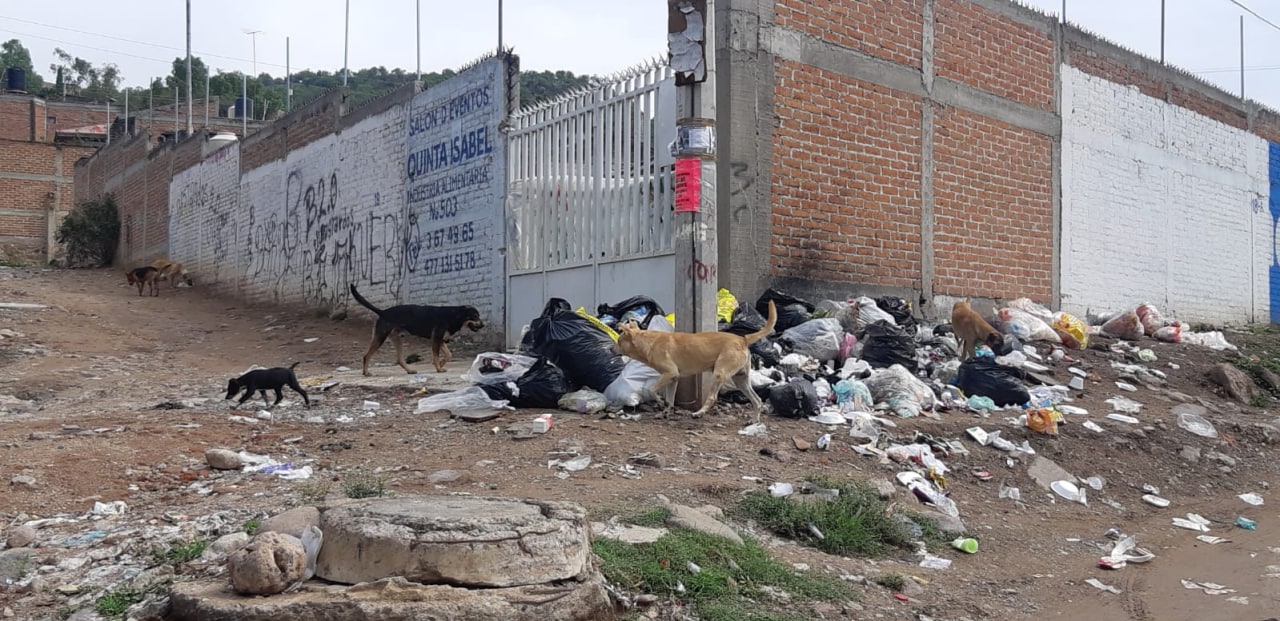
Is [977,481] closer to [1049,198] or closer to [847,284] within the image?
[847,284]

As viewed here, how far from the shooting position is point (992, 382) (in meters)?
8.20

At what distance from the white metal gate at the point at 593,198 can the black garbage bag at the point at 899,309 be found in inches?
99.1

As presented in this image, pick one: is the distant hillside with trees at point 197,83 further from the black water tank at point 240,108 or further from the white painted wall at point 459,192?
the white painted wall at point 459,192

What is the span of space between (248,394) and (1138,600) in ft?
20.8

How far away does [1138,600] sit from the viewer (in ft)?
15.9

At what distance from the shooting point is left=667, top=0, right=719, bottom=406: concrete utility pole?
Result: 23.4 feet

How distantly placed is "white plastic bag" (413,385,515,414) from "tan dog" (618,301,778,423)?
1.04 meters

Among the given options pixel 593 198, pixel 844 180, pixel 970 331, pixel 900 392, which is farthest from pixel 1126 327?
pixel 593 198

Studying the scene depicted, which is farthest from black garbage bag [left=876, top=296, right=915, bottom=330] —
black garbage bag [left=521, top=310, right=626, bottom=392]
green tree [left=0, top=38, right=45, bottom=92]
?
green tree [left=0, top=38, right=45, bottom=92]

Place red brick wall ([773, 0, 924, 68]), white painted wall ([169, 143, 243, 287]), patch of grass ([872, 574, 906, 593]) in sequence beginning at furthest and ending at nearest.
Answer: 1. white painted wall ([169, 143, 243, 287])
2. red brick wall ([773, 0, 924, 68])
3. patch of grass ([872, 574, 906, 593])

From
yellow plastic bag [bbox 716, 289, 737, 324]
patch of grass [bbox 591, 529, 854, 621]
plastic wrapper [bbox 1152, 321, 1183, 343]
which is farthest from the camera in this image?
plastic wrapper [bbox 1152, 321, 1183, 343]

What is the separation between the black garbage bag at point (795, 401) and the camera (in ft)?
23.7

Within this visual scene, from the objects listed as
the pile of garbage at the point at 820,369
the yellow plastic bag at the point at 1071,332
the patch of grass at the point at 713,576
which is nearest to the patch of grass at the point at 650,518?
the patch of grass at the point at 713,576

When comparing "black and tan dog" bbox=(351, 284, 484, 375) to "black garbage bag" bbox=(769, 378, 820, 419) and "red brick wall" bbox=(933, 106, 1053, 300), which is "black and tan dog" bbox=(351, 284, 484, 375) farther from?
"red brick wall" bbox=(933, 106, 1053, 300)
